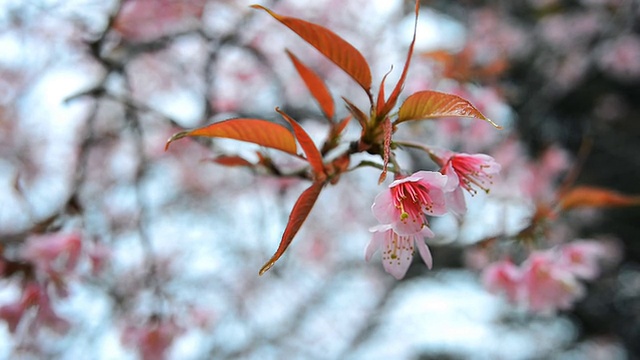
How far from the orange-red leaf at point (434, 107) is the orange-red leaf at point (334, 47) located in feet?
0.26

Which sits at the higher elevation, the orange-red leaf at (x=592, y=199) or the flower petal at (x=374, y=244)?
the orange-red leaf at (x=592, y=199)

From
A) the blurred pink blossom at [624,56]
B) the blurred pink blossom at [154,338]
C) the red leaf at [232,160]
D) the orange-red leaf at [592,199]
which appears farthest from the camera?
the blurred pink blossom at [624,56]

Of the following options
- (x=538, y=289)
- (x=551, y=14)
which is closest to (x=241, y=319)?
(x=538, y=289)

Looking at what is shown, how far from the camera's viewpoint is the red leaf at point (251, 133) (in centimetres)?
74

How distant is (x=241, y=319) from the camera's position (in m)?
3.88

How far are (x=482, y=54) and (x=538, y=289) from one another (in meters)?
3.32

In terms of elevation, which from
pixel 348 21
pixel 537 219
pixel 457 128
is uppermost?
pixel 537 219

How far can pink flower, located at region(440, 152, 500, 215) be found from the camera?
84 cm

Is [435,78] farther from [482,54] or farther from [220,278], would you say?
[220,278]

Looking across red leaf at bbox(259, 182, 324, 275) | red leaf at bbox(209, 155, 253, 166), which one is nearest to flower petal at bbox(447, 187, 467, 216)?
red leaf at bbox(259, 182, 324, 275)

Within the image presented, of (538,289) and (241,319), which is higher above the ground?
(538,289)

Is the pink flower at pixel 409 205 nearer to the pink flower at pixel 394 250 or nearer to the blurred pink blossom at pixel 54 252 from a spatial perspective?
the pink flower at pixel 394 250

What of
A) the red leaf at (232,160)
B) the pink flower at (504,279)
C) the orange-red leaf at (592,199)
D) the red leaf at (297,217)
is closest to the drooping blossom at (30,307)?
the red leaf at (232,160)

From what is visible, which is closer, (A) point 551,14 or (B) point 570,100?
(A) point 551,14
